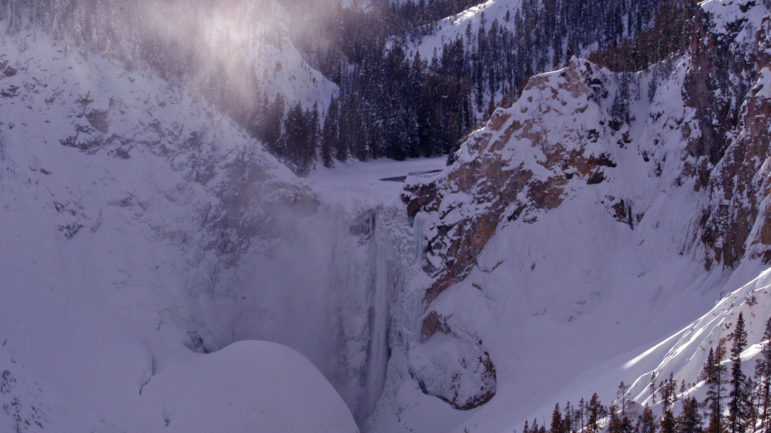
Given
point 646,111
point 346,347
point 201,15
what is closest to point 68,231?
point 346,347

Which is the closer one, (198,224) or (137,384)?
(137,384)

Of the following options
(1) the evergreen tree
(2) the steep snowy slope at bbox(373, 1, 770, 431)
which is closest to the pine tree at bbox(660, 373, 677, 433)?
(2) the steep snowy slope at bbox(373, 1, 770, 431)

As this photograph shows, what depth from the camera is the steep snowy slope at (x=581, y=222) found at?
113 feet

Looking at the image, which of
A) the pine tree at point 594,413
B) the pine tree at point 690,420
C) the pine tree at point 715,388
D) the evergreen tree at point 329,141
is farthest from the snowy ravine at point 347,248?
the pine tree at point 690,420

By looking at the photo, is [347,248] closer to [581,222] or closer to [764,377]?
[581,222]

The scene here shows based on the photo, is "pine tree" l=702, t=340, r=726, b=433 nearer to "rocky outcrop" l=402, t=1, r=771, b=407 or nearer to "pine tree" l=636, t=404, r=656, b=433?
"pine tree" l=636, t=404, r=656, b=433

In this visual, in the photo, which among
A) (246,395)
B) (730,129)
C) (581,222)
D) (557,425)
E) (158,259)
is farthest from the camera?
(581,222)

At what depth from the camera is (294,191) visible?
41469 mm

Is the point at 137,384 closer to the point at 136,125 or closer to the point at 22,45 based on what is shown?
the point at 136,125

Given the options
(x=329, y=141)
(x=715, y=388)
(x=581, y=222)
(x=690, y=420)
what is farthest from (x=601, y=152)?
(x=690, y=420)

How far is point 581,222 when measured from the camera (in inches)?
1534

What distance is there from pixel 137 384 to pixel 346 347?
11.0m

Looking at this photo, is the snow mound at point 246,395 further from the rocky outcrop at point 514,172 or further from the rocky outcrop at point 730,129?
the rocky outcrop at point 730,129

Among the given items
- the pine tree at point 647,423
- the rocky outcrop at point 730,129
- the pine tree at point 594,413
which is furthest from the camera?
the rocky outcrop at point 730,129
